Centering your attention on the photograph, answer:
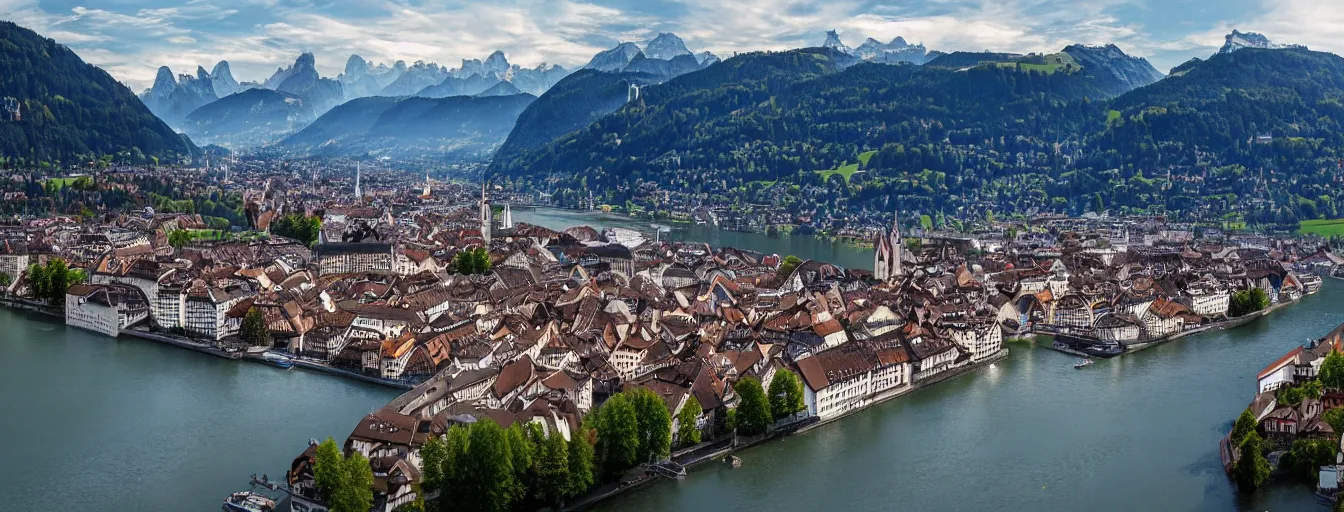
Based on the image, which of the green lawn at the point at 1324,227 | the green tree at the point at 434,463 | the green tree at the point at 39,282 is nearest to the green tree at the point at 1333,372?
the green tree at the point at 434,463

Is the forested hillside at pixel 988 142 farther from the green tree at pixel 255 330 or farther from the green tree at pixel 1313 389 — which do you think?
the green tree at pixel 255 330

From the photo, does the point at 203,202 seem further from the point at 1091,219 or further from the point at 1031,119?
the point at 1031,119

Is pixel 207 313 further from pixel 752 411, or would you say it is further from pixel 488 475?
pixel 488 475

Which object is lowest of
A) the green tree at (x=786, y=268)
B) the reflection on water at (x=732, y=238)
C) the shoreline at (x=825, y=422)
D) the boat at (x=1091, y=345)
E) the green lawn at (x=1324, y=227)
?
the shoreline at (x=825, y=422)

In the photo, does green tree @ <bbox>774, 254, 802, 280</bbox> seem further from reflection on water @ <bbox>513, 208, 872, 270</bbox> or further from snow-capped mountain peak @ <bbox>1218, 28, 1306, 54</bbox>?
snow-capped mountain peak @ <bbox>1218, 28, 1306, 54</bbox>

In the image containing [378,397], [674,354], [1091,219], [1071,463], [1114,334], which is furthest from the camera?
[1091,219]

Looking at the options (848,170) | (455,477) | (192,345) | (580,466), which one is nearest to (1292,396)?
(580,466)

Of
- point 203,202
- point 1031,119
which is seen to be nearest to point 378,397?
point 203,202
